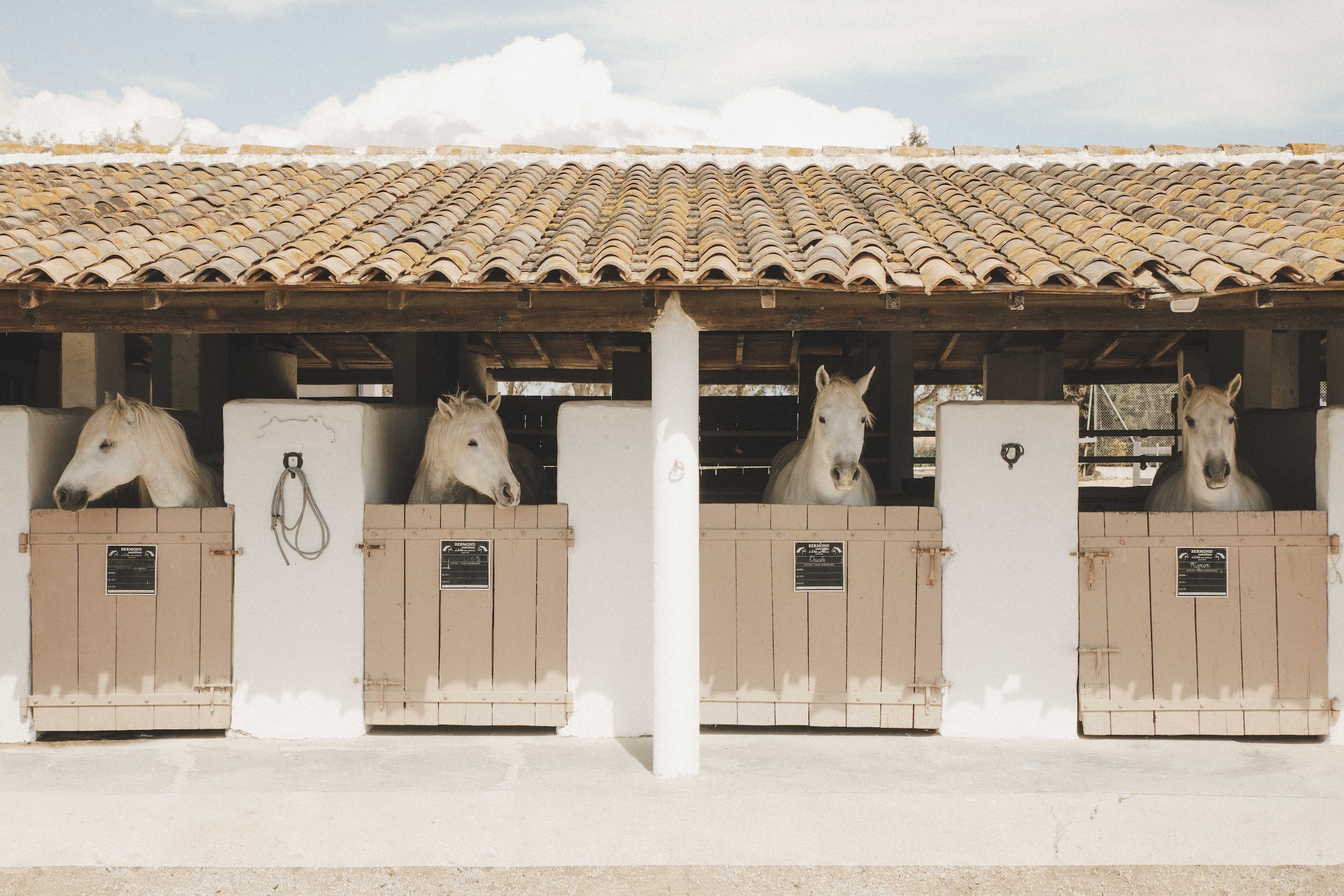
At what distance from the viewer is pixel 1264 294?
4.45 metres

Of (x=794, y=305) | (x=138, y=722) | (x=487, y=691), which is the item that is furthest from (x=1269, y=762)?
(x=138, y=722)

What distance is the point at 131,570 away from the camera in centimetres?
526

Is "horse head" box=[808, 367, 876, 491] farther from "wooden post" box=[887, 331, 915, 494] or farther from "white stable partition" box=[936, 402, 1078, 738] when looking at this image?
"wooden post" box=[887, 331, 915, 494]

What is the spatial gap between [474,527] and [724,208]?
8.38 ft

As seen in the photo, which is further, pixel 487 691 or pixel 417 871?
pixel 487 691

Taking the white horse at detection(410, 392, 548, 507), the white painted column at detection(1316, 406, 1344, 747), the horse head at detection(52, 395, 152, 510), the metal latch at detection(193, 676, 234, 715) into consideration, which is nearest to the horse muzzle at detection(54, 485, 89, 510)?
the horse head at detection(52, 395, 152, 510)

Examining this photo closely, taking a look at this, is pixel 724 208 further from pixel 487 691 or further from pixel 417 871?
pixel 417 871

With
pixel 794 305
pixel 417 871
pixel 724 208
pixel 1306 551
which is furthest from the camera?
pixel 724 208

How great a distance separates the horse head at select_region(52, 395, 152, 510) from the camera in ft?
16.5

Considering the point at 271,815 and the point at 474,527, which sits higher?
the point at 474,527

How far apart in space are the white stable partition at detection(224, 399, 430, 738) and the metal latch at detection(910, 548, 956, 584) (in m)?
3.18

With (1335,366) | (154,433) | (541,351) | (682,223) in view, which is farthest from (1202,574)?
(154,433)

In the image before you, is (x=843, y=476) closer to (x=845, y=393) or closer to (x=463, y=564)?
(x=845, y=393)

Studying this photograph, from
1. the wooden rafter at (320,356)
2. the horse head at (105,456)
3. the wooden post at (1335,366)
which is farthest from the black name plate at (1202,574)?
Result: the wooden rafter at (320,356)
